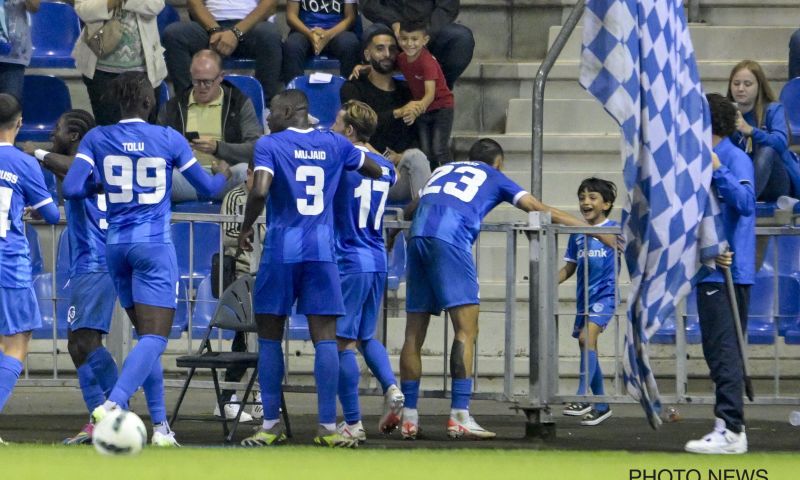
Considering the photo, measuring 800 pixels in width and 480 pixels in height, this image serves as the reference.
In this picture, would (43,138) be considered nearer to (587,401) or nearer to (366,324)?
(366,324)

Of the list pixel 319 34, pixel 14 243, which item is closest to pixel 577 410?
pixel 14 243

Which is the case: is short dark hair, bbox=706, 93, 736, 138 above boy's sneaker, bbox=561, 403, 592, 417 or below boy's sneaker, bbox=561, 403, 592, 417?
above

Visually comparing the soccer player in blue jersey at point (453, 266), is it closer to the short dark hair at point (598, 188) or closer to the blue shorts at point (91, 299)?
the short dark hair at point (598, 188)

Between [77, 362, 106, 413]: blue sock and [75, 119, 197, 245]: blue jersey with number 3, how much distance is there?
3.00 ft

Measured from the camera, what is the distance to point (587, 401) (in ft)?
32.0

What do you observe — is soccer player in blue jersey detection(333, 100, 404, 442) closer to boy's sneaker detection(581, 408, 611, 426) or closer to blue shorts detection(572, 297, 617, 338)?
blue shorts detection(572, 297, 617, 338)

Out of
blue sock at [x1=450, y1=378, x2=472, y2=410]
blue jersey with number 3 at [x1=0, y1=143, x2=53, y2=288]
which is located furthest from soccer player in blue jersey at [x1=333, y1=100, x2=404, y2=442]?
blue jersey with number 3 at [x1=0, y1=143, x2=53, y2=288]

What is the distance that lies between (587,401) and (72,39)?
7043 millimetres

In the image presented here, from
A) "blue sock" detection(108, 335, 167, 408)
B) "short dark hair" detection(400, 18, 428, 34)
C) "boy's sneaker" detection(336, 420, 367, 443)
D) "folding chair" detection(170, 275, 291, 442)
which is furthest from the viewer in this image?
"short dark hair" detection(400, 18, 428, 34)

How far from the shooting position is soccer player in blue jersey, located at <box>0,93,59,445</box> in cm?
929

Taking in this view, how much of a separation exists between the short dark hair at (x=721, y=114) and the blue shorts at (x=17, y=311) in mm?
4213

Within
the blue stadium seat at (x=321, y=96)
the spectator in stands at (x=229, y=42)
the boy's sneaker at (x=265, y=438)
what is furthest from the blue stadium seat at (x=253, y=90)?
the boy's sneaker at (x=265, y=438)

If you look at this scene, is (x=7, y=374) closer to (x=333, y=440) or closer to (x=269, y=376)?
(x=269, y=376)

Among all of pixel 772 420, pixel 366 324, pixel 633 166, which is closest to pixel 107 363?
pixel 366 324
